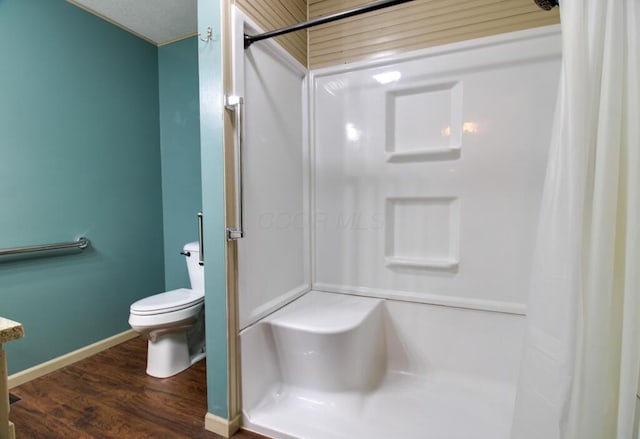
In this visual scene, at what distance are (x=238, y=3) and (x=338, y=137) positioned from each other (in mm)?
934

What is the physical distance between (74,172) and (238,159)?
1.55 m

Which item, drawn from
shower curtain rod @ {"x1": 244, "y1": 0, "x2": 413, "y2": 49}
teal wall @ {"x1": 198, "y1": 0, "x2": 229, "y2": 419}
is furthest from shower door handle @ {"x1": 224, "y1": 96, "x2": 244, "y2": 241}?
shower curtain rod @ {"x1": 244, "y1": 0, "x2": 413, "y2": 49}

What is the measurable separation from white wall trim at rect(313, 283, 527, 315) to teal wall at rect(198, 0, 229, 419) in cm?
86

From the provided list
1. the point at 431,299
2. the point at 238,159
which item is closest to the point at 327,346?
the point at 431,299

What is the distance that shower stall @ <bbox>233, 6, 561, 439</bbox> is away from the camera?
1.53 m

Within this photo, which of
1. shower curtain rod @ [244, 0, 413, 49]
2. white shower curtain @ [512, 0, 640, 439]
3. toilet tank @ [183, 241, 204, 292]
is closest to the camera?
white shower curtain @ [512, 0, 640, 439]

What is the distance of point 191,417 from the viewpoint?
5.07 ft

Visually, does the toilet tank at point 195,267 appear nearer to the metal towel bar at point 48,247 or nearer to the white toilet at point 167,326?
the white toilet at point 167,326

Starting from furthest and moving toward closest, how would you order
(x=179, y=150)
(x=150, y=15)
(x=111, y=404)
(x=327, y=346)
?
(x=179, y=150)
(x=150, y=15)
(x=111, y=404)
(x=327, y=346)

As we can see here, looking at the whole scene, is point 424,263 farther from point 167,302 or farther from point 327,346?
point 167,302

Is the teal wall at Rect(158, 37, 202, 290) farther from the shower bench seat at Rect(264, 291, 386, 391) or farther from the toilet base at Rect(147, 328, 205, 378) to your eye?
the shower bench seat at Rect(264, 291, 386, 391)

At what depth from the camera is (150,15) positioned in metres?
2.23

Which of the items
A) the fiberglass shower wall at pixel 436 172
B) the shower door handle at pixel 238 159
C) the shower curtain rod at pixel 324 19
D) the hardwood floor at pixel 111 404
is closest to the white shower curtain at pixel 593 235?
the shower curtain rod at pixel 324 19

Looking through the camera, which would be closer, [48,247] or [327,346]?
[327,346]
